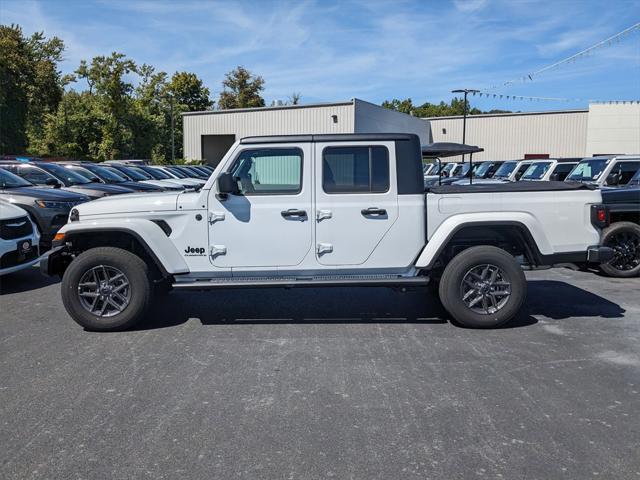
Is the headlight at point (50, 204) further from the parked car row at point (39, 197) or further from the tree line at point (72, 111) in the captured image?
the tree line at point (72, 111)

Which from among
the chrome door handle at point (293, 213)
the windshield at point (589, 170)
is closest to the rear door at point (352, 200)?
the chrome door handle at point (293, 213)

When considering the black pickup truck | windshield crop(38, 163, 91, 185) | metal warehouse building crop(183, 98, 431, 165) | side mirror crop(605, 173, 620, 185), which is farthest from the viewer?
metal warehouse building crop(183, 98, 431, 165)

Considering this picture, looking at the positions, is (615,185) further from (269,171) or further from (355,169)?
(269,171)

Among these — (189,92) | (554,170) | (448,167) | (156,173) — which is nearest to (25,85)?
(189,92)

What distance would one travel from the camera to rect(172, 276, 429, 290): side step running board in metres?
5.89

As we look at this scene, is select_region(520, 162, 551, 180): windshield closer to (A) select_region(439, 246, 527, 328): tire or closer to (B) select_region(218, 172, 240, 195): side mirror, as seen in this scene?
(A) select_region(439, 246, 527, 328): tire

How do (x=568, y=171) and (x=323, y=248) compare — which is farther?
(x=568, y=171)

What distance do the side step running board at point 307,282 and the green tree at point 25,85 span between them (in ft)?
138

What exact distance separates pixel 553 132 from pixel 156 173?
35.3 meters

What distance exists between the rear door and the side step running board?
0.20 metres

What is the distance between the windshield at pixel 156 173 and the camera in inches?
821

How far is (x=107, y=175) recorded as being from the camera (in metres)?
16.4

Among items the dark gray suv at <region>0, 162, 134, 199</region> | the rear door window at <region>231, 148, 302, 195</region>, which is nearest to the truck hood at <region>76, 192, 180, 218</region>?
the rear door window at <region>231, 148, 302, 195</region>

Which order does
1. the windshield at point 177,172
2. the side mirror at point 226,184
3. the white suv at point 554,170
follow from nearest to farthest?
the side mirror at point 226,184
the white suv at point 554,170
the windshield at point 177,172
